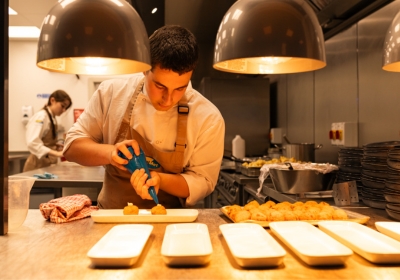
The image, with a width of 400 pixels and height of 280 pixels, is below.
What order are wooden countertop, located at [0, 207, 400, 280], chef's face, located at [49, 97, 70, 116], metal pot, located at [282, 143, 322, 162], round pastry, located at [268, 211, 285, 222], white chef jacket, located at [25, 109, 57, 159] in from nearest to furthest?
wooden countertop, located at [0, 207, 400, 280] → round pastry, located at [268, 211, 285, 222] → metal pot, located at [282, 143, 322, 162] → white chef jacket, located at [25, 109, 57, 159] → chef's face, located at [49, 97, 70, 116]

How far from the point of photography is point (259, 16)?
→ 121 cm

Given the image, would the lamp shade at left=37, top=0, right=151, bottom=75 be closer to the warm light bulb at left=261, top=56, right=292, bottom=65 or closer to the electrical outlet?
the warm light bulb at left=261, top=56, right=292, bottom=65

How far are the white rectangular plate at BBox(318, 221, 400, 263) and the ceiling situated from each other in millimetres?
1733

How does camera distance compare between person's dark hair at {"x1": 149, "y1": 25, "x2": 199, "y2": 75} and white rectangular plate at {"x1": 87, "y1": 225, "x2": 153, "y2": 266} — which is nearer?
white rectangular plate at {"x1": 87, "y1": 225, "x2": 153, "y2": 266}

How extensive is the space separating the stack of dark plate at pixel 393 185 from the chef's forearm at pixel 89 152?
1.14 metres

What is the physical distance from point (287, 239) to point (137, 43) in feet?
2.19

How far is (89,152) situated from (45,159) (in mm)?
3850

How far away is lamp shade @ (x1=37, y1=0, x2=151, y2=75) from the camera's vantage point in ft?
3.46

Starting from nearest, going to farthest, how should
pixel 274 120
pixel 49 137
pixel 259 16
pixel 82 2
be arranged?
1. pixel 82 2
2. pixel 259 16
3. pixel 274 120
4. pixel 49 137

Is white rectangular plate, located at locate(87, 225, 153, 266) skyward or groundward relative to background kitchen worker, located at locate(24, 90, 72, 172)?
groundward

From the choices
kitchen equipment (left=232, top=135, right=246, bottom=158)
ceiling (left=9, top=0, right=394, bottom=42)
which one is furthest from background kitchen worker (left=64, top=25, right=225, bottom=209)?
kitchen equipment (left=232, top=135, right=246, bottom=158)

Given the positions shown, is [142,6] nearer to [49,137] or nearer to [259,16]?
[259,16]

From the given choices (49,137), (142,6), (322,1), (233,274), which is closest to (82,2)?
(233,274)

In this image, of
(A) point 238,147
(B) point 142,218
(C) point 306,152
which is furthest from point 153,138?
(A) point 238,147
